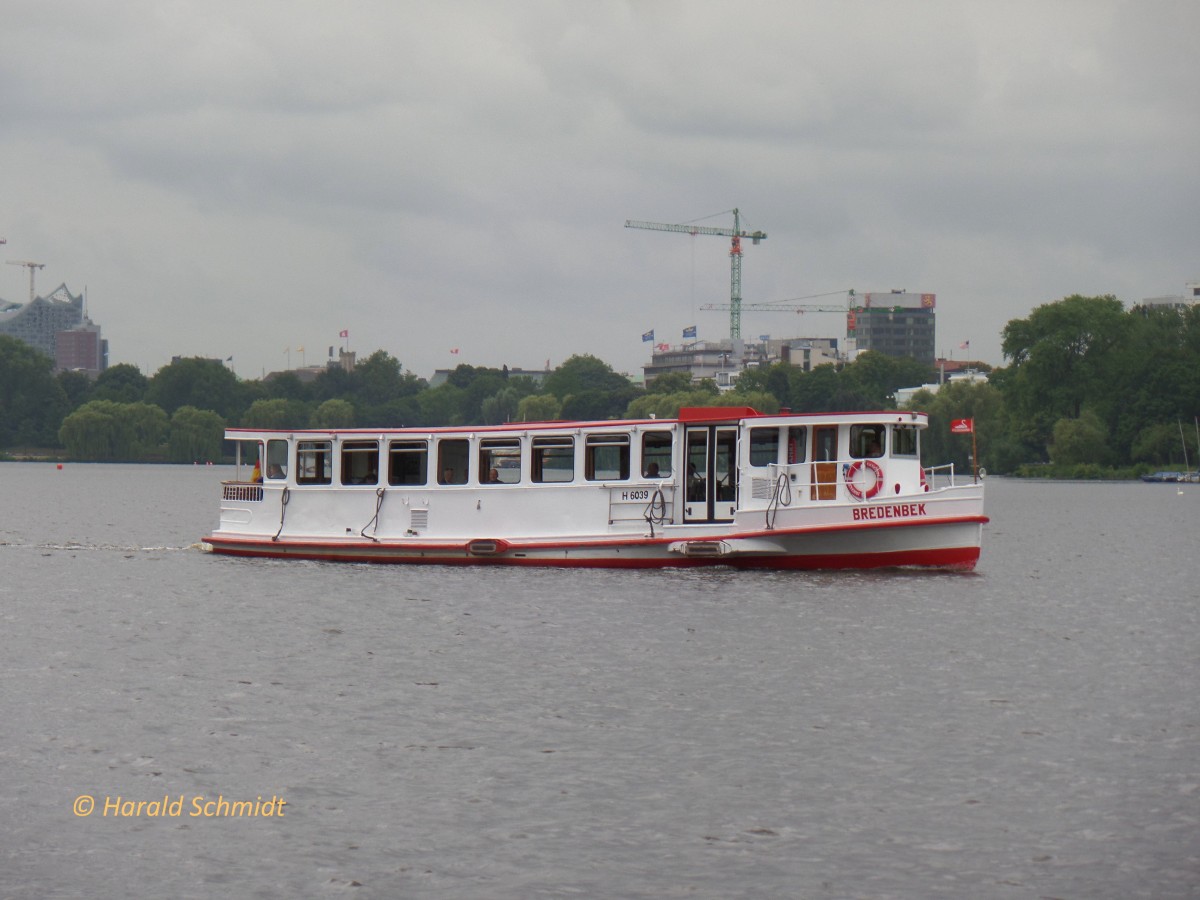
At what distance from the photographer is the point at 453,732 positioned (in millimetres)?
22984

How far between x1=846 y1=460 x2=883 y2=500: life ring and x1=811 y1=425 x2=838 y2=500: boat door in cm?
39

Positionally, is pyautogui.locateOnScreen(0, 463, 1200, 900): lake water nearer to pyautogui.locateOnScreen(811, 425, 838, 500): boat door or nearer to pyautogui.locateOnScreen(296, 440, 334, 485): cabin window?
pyautogui.locateOnScreen(811, 425, 838, 500): boat door

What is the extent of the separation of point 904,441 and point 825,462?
2072 mm

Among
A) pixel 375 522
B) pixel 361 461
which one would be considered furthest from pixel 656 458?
pixel 361 461

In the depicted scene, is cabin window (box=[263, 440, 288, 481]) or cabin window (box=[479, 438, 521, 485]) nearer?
cabin window (box=[479, 438, 521, 485])

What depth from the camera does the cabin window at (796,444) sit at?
42.4 metres

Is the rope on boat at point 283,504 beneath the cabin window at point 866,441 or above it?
beneath

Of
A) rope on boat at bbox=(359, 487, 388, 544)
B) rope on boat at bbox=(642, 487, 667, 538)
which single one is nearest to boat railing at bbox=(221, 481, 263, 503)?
rope on boat at bbox=(359, 487, 388, 544)

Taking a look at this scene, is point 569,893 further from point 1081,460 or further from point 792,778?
point 1081,460

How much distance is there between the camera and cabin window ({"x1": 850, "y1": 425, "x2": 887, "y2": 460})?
4209 cm

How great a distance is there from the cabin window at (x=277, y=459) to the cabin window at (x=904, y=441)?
648 inches

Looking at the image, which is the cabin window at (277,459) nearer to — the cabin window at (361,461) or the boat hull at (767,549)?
the cabin window at (361,461)

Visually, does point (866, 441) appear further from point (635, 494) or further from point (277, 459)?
point (277, 459)

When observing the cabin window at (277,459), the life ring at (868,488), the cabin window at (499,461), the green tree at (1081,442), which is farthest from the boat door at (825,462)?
the green tree at (1081,442)
